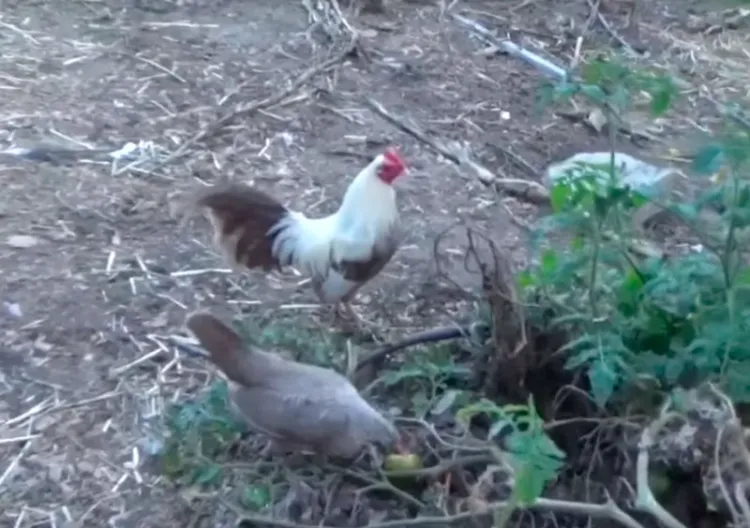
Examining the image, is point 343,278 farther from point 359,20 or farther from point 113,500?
point 359,20

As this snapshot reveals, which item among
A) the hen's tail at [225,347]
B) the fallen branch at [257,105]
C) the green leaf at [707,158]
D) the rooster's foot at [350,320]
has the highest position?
the green leaf at [707,158]

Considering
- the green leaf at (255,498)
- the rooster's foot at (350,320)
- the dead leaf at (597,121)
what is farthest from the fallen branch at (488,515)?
the dead leaf at (597,121)

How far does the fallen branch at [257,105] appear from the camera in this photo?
4.56 m

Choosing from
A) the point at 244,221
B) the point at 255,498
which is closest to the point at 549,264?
the point at 255,498

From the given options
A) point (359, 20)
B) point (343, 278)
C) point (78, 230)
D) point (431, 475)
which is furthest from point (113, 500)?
point (359, 20)

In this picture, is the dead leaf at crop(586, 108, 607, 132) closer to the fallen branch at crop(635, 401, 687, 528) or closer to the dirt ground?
the dirt ground

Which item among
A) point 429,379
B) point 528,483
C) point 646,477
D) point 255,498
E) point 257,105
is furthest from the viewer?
point 257,105

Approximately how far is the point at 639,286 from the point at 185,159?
2191 mm

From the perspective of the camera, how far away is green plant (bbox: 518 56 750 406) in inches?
96.9

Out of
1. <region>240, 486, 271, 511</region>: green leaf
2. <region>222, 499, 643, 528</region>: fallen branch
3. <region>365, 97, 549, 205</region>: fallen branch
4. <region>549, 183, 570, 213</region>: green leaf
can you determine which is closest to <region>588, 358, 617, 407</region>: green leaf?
<region>222, 499, 643, 528</region>: fallen branch

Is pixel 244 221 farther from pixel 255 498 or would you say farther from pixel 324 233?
pixel 255 498

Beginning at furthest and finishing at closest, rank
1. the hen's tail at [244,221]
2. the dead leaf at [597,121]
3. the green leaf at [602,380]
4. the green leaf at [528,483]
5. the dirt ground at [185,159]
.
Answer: the dead leaf at [597,121], the hen's tail at [244,221], the dirt ground at [185,159], the green leaf at [602,380], the green leaf at [528,483]

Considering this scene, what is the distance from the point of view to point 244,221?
360cm

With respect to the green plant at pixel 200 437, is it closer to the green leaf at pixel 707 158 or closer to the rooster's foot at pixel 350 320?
the rooster's foot at pixel 350 320
